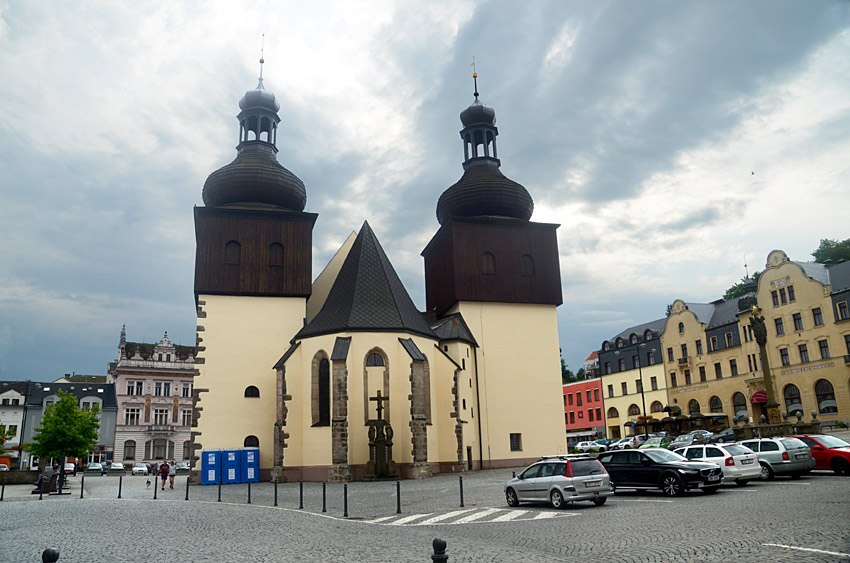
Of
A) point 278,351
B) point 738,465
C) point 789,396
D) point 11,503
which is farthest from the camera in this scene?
point 789,396

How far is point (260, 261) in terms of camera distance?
37.1 meters

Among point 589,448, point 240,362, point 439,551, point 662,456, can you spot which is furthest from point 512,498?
point 589,448

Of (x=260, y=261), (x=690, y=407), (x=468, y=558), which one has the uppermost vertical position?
(x=260, y=261)

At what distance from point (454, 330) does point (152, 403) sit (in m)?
48.2

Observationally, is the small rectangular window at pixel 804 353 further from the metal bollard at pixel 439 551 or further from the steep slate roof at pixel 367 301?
the metal bollard at pixel 439 551

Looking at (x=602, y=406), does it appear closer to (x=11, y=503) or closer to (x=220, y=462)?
(x=220, y=462)

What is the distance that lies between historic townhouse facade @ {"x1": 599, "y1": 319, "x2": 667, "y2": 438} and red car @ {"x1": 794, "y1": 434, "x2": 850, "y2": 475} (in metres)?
44.9

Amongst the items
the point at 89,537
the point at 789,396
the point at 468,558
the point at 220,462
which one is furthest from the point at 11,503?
the point at 789,396

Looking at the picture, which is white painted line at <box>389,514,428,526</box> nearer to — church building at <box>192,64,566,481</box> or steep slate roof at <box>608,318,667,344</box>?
church building at <box>192,64,566,481</box>

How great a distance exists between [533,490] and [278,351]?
22.3m

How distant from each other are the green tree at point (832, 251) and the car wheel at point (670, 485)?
158ft

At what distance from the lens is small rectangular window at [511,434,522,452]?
38500mm

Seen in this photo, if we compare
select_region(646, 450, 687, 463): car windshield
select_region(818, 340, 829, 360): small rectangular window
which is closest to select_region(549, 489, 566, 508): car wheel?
select_region(646, 450, 687, 463): car windshield

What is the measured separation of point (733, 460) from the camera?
740 inches
